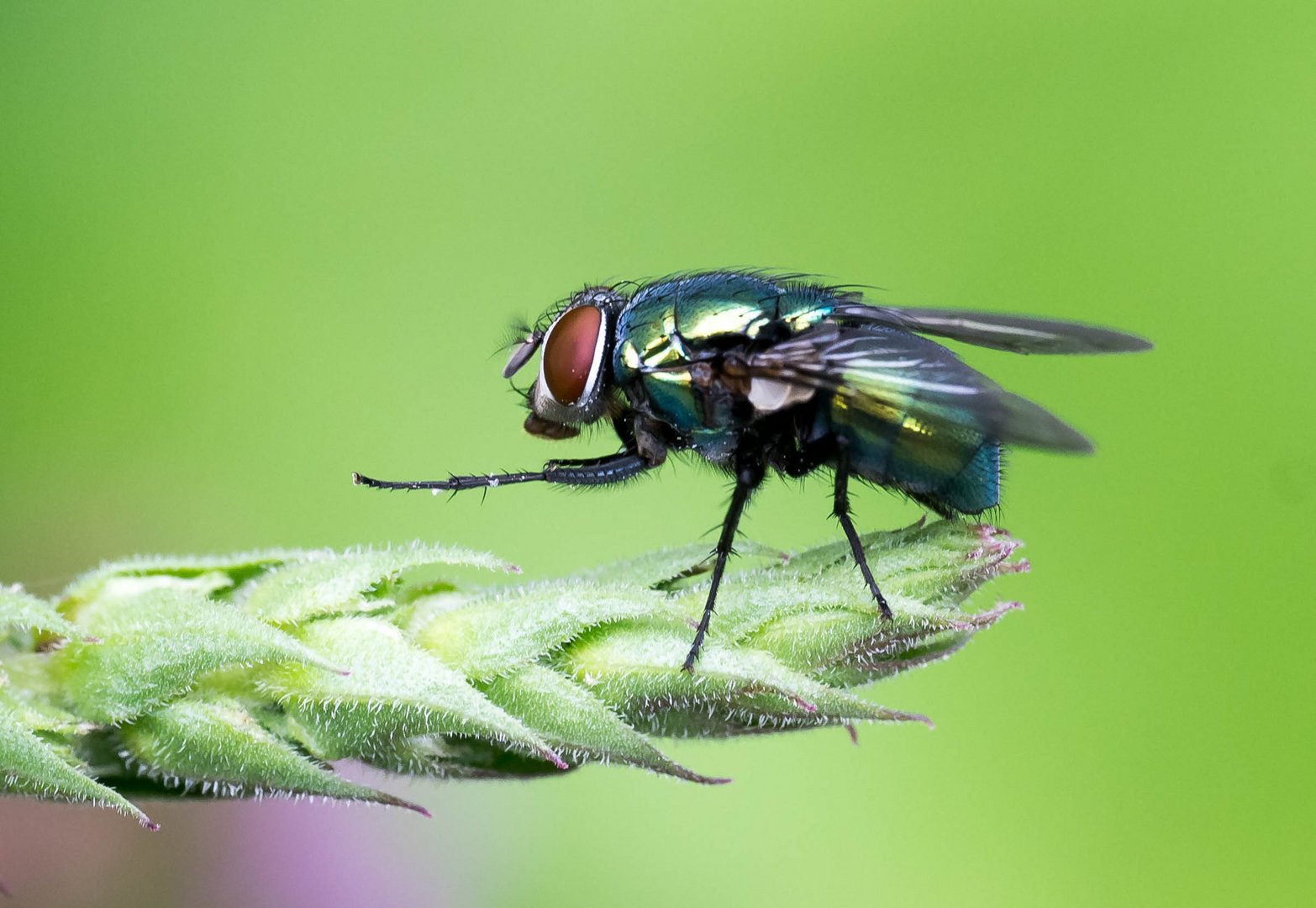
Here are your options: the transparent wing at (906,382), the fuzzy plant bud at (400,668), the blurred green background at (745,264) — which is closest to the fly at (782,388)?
the transparent wing at (906,382)

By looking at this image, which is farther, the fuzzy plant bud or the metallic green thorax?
the metallic green thorax

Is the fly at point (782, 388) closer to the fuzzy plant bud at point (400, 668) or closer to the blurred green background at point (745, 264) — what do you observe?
the fuzzy plant bud at point (400, 668)

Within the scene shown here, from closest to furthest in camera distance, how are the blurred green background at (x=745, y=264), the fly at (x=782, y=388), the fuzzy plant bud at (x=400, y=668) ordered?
1. the fuzzy plant bud at (x=400, y=668)
2. the fly at (x=782, y=388)
3. the blurred green background at (x=745, y=264)

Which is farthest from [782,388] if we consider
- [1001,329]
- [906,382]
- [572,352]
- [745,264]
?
[745,264]

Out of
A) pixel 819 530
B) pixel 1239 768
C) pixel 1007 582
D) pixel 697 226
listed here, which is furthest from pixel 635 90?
pixel 1239 768

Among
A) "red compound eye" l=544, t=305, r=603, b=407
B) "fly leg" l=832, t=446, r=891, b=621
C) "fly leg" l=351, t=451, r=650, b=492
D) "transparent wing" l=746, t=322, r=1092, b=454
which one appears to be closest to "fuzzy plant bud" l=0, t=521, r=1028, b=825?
"fly leg" l=832, t=446, r=891, b=621

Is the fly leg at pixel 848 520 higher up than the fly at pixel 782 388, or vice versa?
the fly at pixel 782 388

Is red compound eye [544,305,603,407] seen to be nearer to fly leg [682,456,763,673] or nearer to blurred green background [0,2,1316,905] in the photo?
fly leg [682,456,763,673]
